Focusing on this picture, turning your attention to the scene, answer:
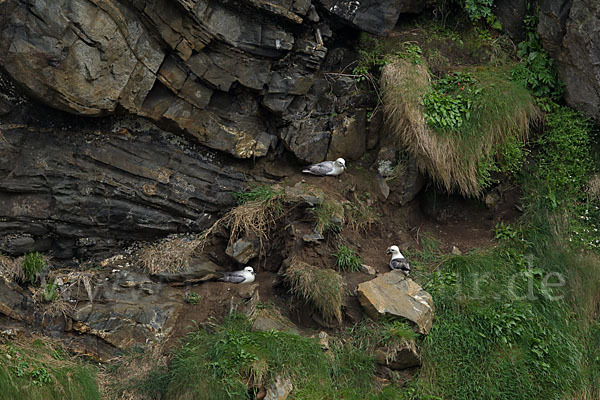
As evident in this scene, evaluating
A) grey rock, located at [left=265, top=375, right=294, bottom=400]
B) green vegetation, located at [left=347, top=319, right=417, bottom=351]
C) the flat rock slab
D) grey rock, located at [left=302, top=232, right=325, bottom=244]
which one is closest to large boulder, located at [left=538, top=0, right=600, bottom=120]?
the flat rock slab

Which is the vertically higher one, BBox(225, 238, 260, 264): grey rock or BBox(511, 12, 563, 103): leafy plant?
BBox(511, 12, 563, 103): leafy plant

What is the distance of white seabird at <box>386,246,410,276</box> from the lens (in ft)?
23.0

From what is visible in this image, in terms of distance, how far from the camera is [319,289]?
648 centimetres

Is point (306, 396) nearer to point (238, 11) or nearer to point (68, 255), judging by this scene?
point (68, 255)

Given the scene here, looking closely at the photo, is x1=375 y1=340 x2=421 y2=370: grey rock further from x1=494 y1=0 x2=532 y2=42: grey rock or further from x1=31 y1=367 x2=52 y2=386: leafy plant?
x1=494 y1=0 x2=532 y2=42: grey rock

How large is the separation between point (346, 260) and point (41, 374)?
318 cm

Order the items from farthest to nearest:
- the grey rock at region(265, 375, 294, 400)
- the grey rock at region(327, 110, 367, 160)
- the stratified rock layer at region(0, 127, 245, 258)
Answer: the grey rock at region(327, 110, 367, 160) → the stratified rock layer at region(0, 127, 245, 258) → the grey rock at region(265, 375, 294, 400)

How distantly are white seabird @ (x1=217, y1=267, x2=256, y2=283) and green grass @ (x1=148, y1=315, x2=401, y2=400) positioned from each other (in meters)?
0.55

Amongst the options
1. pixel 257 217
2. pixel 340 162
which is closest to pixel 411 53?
pixel 340 162

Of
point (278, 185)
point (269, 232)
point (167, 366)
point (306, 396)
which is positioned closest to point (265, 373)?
point (306, 396)

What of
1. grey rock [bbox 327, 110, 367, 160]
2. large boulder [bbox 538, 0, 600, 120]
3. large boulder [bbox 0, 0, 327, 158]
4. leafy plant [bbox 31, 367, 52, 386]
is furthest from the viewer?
grey rock [bbox 327, 110, 367, 160]

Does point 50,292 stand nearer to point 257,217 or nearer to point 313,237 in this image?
point 257,217

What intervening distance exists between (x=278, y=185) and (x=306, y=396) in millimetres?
2638

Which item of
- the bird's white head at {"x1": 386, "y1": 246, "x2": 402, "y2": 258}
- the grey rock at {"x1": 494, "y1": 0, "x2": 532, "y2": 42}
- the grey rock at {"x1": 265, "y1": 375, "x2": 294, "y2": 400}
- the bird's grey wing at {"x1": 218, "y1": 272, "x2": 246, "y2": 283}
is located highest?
the grey rock at {"x1": 494, "y1": 0, "x2": 532, "y2": 42}
